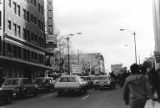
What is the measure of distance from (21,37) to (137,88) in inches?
1600

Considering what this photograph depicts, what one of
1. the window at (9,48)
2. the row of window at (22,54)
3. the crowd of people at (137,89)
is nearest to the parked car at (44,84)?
the row of window at (22,54)

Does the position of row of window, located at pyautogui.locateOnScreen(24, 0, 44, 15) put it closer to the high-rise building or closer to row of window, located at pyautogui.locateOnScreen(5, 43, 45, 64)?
the high-rise building

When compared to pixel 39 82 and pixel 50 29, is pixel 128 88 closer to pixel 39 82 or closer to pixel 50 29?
pixel 39 82

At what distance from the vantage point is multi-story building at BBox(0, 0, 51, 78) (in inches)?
1570

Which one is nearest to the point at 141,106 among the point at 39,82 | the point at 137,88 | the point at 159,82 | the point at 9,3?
the point at 137,88

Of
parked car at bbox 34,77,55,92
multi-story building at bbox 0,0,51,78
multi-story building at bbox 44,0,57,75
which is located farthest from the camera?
multi-story building at bbox 44,0,57,75

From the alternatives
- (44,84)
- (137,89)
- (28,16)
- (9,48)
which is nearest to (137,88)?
(137,89)

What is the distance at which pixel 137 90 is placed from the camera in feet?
24.3

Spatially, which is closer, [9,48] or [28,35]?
[9,48]

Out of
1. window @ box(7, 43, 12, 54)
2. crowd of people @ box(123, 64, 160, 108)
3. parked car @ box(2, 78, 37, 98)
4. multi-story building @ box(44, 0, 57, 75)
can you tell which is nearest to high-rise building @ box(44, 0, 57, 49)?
multi-story building @ box(44, 0, 57, 75)

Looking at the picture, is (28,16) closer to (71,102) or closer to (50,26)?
(50,26)

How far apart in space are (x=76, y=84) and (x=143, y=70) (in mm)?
16535

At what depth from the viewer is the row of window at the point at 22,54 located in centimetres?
4139

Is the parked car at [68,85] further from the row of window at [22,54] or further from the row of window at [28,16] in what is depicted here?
the row of window at [28,16]
